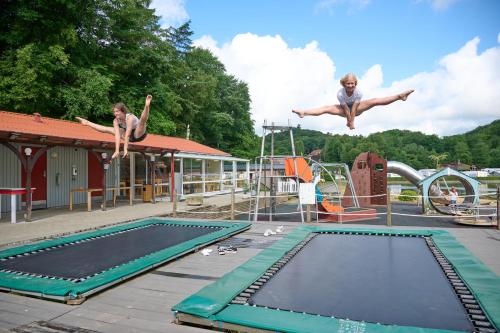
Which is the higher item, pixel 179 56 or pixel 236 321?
pixel 179 56

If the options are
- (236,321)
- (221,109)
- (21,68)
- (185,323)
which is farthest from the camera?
(221,109)

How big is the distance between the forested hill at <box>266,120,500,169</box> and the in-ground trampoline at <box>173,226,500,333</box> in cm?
4508

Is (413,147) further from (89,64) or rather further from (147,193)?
(147,193)

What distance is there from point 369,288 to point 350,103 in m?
1.79

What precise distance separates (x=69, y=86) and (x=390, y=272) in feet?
44.8

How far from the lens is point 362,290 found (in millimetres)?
3209

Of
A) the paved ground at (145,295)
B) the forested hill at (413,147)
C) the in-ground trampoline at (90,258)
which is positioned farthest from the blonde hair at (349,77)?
the forested hill at (413,147)

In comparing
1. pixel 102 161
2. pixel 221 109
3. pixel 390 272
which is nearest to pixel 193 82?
pixel 221 109

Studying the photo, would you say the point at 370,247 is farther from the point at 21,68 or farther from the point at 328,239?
the point at 21,68

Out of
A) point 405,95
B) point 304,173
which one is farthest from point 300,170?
point 405,95

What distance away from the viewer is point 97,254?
15.5 ft

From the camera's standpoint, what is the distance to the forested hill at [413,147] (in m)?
51.7

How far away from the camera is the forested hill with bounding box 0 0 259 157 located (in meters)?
12.3

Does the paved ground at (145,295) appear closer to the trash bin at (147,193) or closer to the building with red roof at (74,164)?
the building with red roof at (74,164)
